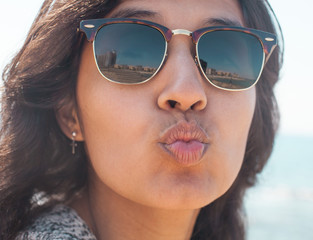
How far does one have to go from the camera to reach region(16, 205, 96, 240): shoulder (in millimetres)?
2000

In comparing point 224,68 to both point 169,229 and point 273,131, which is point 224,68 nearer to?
point 169,229

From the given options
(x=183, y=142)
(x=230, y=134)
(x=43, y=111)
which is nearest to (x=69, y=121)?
(x=43, y=111)

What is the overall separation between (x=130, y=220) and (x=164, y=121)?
2.23ft

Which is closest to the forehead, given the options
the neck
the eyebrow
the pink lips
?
the eyebrow

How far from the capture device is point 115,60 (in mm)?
1993

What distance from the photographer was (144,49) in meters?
2.00

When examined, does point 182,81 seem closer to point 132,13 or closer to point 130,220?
point 132,13

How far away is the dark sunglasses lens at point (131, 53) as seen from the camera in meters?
1.99

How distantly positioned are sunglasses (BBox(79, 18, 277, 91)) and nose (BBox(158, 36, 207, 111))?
3 cm

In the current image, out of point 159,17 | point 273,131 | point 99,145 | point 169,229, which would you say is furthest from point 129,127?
point 273,131

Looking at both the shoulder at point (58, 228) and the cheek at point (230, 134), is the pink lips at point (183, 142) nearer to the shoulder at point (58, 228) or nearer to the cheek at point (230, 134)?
the cheek at point (230, 134)

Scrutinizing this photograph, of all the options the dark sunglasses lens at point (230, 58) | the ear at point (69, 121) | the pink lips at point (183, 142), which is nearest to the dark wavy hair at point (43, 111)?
the ear at point (69, 121)

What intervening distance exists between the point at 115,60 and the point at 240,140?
77cm

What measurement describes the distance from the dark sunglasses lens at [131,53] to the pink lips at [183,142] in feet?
0.93
